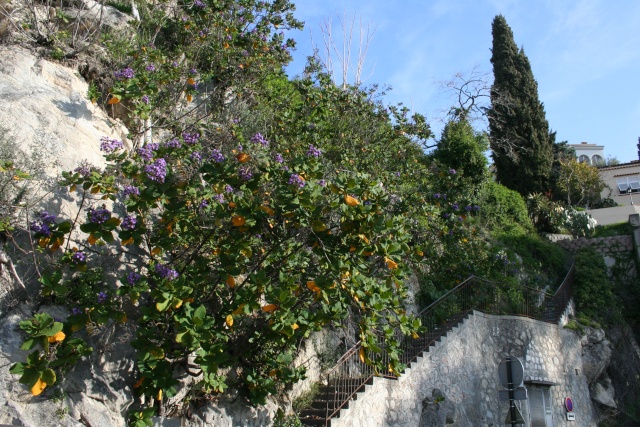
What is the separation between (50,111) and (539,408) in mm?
13633

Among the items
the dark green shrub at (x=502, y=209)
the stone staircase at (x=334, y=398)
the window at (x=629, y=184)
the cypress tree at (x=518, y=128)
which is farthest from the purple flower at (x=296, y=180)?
the window at (x=629, y=184)

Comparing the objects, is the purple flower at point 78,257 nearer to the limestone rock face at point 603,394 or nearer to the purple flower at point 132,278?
the purple flower at point 132,278

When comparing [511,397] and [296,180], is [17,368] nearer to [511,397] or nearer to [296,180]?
[296,180]

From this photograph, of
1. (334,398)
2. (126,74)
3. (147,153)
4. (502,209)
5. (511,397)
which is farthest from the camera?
(502,209)

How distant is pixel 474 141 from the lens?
2277 cm

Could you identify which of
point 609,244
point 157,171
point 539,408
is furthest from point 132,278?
point 609,244

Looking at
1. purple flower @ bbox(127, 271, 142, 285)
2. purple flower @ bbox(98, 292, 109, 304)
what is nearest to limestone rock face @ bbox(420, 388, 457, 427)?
purple flower @ bbox(127, 271, 142, 285)

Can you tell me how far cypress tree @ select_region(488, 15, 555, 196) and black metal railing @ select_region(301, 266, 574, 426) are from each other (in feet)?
25.5

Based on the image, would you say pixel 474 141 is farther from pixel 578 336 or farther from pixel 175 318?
pixel 175 318

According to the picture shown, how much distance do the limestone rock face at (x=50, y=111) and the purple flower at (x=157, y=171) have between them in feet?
8.59

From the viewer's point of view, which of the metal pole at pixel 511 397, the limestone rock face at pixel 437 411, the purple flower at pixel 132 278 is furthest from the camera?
the limestone rock face at pixel 437 411

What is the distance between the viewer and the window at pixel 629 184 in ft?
124

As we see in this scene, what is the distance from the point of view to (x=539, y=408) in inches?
599

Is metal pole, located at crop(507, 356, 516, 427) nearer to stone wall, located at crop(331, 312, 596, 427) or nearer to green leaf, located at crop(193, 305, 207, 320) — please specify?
stone wall, located at crop(331, 312, 596, 427)
